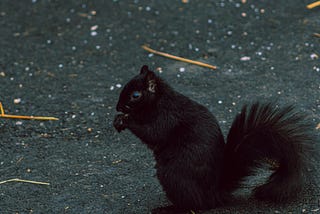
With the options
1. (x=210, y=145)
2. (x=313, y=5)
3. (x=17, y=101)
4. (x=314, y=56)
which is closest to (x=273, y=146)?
(x=210, y=145)

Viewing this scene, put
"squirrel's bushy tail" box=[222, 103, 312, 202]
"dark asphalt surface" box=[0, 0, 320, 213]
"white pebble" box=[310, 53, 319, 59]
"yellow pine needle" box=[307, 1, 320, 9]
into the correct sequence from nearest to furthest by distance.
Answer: "squirrel's bushy tail" box=[222, 103, 312, 202] → "dark asphalt surface" box=[0, 0, 320, 213] → "white pebble" box=[310, 53, 319, 59] → "yellow pine needle" box=[307, 1, 320, 9]

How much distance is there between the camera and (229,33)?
4.84 metres

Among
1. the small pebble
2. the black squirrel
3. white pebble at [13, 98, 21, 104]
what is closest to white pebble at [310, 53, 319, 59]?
the small pebble

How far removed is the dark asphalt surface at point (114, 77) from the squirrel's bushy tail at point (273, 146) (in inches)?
8.4

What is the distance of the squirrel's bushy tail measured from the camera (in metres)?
2.75

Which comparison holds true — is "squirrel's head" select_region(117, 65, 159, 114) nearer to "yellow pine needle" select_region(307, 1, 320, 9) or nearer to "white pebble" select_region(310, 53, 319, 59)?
"white pebble" select_region(310, 53, 319, 59)

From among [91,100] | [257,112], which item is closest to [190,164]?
[257,112]

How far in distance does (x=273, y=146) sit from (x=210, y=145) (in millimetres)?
281

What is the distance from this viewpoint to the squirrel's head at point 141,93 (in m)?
2.95

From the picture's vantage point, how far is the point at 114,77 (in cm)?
441

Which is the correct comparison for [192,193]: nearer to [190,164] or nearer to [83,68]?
[190,164]

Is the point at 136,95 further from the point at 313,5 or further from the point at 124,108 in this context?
the point at 313,5

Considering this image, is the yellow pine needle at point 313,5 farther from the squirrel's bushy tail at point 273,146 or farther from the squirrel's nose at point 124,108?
the squirrel's nose at point 124,108

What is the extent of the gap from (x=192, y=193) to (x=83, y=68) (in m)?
1.98
